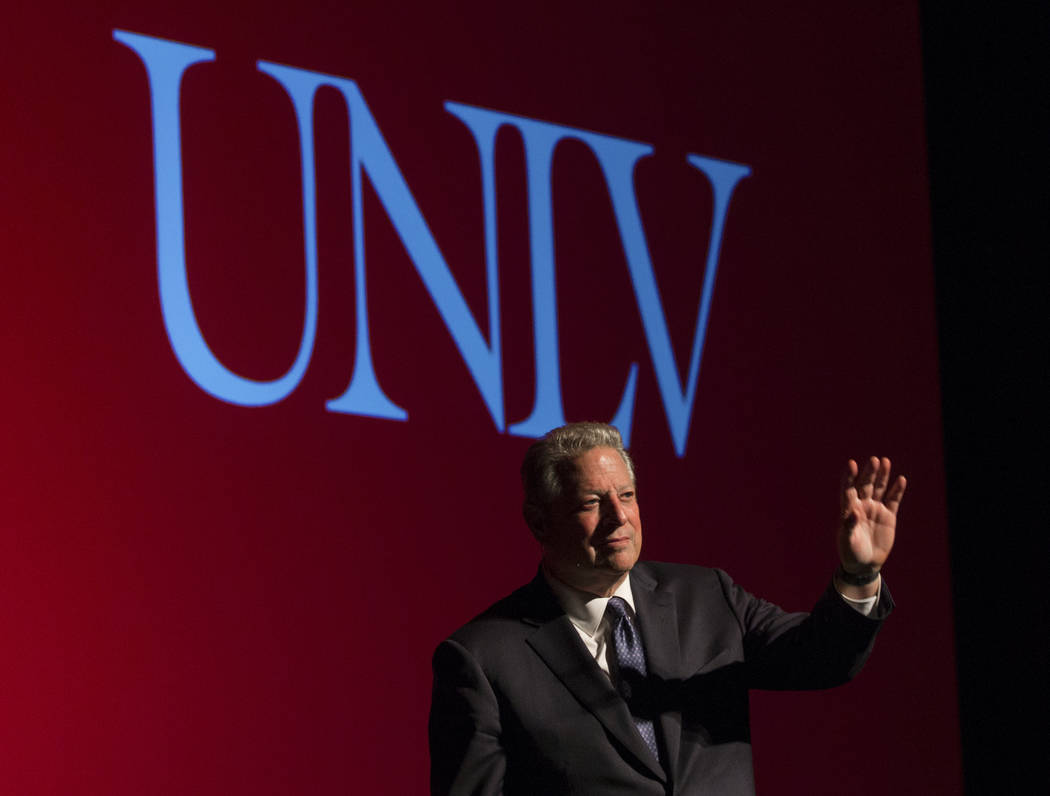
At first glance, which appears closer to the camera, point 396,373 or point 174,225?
point 174,225

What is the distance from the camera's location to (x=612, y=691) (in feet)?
7.55

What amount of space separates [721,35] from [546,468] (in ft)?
6.98

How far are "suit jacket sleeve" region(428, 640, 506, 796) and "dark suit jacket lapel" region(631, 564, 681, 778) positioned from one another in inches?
10.2

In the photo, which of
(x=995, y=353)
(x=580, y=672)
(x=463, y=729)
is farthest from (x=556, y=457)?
(x=995, y=353)

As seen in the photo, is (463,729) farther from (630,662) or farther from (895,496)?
(895,496)

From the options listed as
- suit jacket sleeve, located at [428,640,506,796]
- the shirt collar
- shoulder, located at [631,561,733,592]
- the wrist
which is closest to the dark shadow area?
shoulder, located at [631,561,733,592]

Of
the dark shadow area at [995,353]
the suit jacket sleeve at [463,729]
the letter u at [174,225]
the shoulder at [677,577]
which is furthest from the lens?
the dark shadow area at [995,353]

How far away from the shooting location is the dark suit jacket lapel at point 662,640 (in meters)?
2.30

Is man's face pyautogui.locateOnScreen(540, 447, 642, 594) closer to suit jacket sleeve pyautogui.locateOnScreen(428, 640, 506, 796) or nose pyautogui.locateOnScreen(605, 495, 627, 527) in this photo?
nose pyautogui.locateOnScreen(605, 495, 627, 527)

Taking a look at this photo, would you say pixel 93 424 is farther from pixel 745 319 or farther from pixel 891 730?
pixel 891 730

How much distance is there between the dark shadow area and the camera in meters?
4.57

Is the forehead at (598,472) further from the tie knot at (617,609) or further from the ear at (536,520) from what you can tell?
the tie knot at (617,609)

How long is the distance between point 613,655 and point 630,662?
1.3 inches

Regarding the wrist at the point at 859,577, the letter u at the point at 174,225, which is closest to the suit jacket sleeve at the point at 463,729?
the wrist at the point at 859,577
